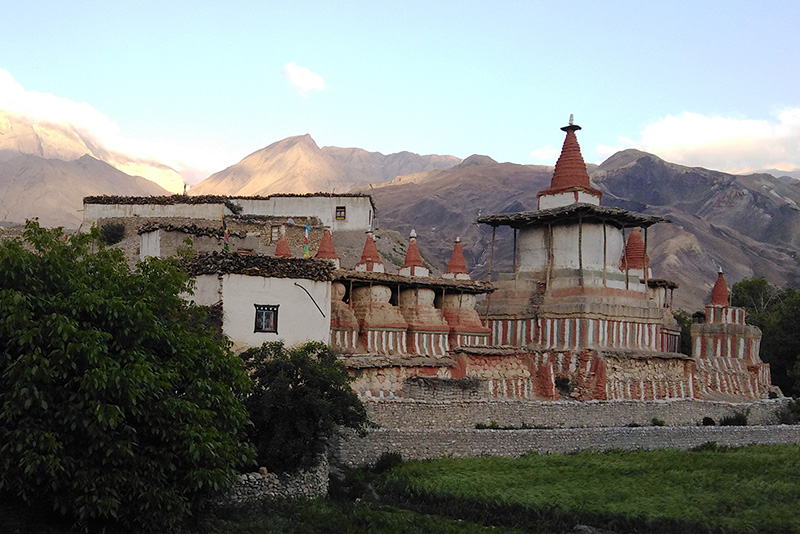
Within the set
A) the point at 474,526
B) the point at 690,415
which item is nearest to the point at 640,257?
the point at 690,415

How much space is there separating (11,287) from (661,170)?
11185cm

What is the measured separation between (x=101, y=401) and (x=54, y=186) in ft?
260

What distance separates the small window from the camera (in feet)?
76.0

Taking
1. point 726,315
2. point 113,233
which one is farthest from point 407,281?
point 113,233

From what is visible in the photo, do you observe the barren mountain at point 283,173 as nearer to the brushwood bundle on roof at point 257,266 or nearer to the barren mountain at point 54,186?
the barren mountain at point 54,186

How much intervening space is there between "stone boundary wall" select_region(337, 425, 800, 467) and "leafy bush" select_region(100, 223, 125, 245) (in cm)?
2587

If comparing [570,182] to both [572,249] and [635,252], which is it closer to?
[572,249]

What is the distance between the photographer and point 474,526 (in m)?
18.0

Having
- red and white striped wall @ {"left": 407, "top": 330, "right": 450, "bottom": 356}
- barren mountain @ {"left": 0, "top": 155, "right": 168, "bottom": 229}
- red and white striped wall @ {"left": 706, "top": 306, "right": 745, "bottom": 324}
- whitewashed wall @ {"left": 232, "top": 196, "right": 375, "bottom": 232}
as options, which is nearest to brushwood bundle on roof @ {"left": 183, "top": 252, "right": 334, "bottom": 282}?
red and white striped wall @ {"left": 407, "top": 330, "right": 450, "bottom": 356}

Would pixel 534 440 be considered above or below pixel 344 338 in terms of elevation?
below

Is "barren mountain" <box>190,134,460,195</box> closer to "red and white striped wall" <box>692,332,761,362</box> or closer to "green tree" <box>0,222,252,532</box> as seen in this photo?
"red and white striped wall" <box>692,332,761,362</box>

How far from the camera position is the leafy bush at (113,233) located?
4253 centimetres

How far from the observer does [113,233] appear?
42688 mm

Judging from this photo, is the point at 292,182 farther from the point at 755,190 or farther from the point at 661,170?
the point at 755,190
